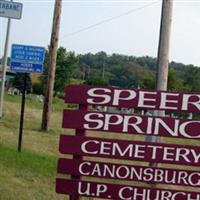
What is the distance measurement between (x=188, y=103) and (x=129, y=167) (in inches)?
44.7

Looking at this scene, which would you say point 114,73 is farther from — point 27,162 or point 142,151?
point 142,151

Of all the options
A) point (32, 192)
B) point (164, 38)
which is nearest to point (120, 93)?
point (32, 192)

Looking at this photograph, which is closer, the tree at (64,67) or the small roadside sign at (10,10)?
the small roadside sign at (10,10)

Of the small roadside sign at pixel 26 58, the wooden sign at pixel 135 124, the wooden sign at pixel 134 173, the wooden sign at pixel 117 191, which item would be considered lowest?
the wooden sign at pixel 117 191

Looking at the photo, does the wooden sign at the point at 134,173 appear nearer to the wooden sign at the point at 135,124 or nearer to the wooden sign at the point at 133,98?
the wooden sign at the point at 135,124

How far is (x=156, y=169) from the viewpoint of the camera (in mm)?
8586

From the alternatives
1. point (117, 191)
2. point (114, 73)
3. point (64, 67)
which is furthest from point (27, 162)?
point (114, 73)

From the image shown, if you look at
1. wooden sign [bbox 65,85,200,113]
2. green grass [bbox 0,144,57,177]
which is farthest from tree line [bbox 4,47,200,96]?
wooden sign [bbox 65,85,200,113]

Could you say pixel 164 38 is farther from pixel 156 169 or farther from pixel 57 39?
pixel 57 39

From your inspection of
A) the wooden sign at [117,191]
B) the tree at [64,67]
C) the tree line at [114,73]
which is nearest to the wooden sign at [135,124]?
the wooden sign at [117,191]

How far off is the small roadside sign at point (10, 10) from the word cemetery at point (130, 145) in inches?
341

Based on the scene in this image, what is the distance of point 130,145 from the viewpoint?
8570 millimetres

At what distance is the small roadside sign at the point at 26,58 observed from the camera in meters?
16.8

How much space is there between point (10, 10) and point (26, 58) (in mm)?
1329
